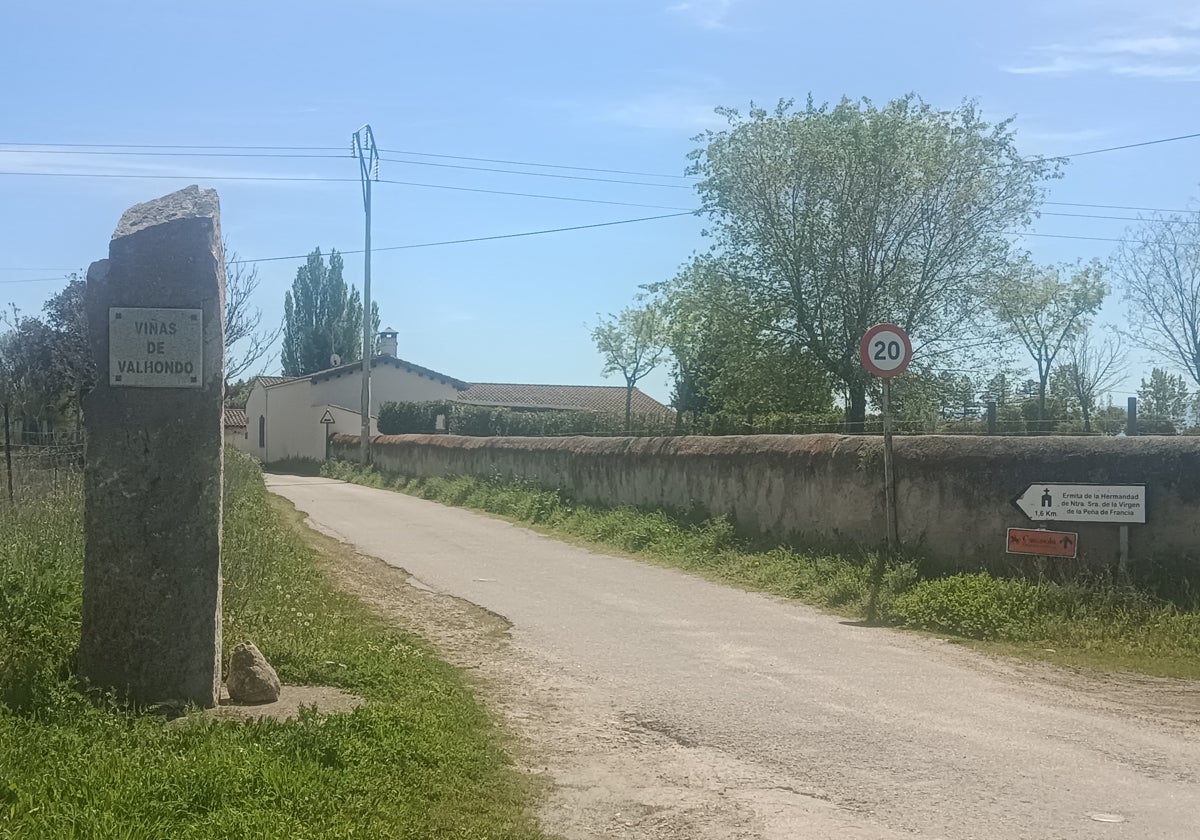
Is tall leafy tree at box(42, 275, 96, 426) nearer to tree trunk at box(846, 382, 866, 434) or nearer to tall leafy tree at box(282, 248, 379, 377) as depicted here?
tree trunk at box(846, 382, 866, 434)

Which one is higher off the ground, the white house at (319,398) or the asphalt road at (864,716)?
the white house at (319,398)

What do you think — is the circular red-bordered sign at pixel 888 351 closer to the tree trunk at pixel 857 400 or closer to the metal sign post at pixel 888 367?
the metal sign post at pixel 888 367

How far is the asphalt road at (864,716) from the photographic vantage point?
515 cm

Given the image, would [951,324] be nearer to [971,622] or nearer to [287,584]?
[971,622]

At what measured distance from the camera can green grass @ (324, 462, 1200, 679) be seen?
894 centimetres

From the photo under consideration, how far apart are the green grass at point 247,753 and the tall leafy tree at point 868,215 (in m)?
21.8

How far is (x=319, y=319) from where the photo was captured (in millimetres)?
71500

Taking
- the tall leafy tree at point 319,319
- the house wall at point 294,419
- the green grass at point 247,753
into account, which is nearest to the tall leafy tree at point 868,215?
the green grass at point 247,753

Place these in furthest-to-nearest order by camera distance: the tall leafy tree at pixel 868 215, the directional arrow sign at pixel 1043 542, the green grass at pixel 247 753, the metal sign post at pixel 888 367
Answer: the tall leafy tree at pixel 868 215
the metal sign post at pixel 888 367
the directional arrow sign at pixel 1043 542
the green grass at pixel 247 753

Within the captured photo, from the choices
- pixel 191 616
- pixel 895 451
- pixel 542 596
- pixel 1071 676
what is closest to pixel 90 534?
pixel 191 616

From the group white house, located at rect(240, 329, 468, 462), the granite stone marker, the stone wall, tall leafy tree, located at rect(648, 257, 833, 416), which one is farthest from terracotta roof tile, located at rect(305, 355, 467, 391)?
the granite stone marker

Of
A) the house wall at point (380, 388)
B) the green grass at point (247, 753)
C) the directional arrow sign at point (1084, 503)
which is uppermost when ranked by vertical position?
the house wall at point (380, 388)

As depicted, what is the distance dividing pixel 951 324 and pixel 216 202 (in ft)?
80.6

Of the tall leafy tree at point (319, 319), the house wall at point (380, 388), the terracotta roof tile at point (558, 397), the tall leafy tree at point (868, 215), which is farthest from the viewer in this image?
the tall leafy tree at point (319, 319)
